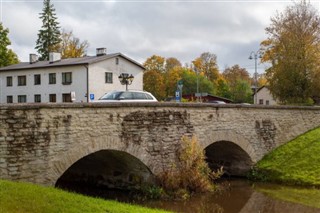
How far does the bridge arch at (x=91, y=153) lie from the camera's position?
40.0 ft

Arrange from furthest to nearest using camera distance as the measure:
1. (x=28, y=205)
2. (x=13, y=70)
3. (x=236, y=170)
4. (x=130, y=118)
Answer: (x=13, y=70) → (x=236, y=170) → (x=130, y=118) → (x=28, y=205)

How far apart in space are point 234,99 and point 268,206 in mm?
47352

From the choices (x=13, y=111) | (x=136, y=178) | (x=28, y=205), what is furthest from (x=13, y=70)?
(x=28, y=205)

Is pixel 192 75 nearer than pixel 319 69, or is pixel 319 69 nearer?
pixel 319 69

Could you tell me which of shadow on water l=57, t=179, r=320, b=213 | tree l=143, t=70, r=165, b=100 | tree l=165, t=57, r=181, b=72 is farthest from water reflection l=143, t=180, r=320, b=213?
tree l=165, t=57, r=181, b=72

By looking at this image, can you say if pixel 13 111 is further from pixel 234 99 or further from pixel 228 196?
pixel 234 99

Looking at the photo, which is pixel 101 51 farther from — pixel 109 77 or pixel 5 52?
pixel 5 52

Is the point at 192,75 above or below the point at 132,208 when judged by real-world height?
above

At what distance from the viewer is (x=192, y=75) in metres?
67.8

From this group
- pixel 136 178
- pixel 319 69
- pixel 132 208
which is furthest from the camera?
pixel 319 69

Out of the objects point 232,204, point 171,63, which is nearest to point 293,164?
point 232,204

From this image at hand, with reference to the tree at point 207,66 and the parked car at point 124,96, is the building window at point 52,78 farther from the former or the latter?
the tree at point 207,66

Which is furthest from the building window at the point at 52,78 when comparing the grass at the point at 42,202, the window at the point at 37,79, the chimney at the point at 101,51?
the grass at the point at 42,202

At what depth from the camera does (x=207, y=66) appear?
243 feet
